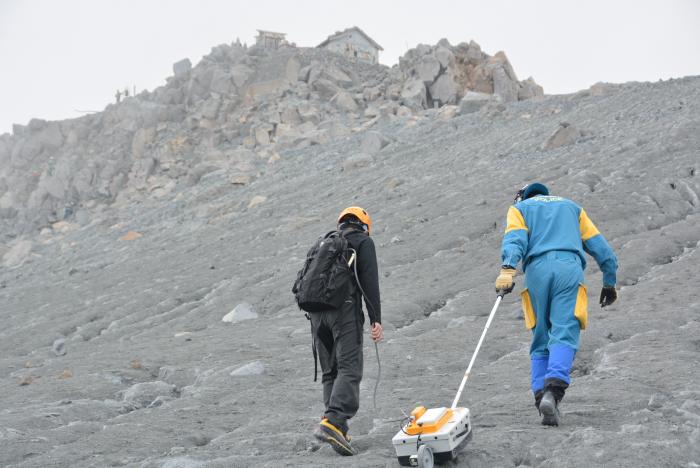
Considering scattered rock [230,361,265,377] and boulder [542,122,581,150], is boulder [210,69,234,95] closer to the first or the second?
boulder [542,122,581,150]

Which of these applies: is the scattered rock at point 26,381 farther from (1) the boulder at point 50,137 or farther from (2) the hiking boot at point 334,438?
(1) the boulder at point 50,137

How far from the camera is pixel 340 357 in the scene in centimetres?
540

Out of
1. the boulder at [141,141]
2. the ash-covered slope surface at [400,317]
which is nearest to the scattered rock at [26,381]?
the ash-covered slope surface at [400,317]

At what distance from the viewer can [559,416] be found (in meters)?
4.95

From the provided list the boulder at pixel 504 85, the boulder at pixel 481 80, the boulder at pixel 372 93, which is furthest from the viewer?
the boulder at pixel 372 93

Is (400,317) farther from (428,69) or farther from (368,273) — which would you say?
(428,69)

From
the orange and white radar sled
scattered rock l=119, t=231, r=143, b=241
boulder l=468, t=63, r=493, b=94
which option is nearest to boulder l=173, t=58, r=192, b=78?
boulder l=468, t=63, r=493, b=94

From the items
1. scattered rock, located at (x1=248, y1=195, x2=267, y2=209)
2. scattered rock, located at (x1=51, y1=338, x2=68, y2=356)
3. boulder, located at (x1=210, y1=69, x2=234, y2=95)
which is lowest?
scattered rock, located at (x1=51, y1=338, x2=68, y2=356)

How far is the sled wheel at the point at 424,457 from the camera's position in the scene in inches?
167

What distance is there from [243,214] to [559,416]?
20.9 m

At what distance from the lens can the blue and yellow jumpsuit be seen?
5090 millimetres

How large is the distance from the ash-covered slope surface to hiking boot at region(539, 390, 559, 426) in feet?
0.34

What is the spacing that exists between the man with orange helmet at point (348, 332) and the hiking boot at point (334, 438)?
0.10m

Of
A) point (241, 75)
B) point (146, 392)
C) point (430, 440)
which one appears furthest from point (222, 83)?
point (430, 440)
